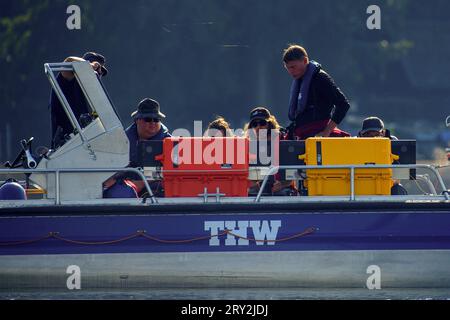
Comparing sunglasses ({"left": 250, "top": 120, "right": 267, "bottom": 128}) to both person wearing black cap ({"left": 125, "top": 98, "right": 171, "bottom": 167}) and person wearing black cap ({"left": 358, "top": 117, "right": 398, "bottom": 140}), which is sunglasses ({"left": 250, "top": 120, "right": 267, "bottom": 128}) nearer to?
person wearing black cap ({"left": 125, "top": 98, "right": 171, "bottom": 167})

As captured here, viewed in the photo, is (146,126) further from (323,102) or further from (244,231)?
(323,102)

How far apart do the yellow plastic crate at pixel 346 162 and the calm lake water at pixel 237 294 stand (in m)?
0.86

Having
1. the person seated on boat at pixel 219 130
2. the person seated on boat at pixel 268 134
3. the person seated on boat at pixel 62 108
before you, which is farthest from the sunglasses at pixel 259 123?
the person seated on boat at pixel 62 108

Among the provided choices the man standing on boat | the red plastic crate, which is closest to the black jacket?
the man standing on boat

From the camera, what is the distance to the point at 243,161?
1075 centimetres

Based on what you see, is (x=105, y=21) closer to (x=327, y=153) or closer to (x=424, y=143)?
(x=424, y=143)

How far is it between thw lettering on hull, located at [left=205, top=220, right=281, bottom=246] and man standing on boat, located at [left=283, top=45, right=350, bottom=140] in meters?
1.13

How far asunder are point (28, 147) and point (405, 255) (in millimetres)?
3416

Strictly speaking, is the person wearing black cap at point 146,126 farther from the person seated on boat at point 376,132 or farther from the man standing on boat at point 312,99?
the person seated on boat at point 376,132

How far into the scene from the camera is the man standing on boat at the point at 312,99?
11.3 meters

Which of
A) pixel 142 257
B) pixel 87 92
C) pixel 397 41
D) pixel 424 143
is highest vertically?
pixel 397 41

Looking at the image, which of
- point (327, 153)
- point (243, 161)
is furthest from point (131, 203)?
point (327, 153)

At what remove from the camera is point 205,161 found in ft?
35.2

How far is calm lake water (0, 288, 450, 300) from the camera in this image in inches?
425
